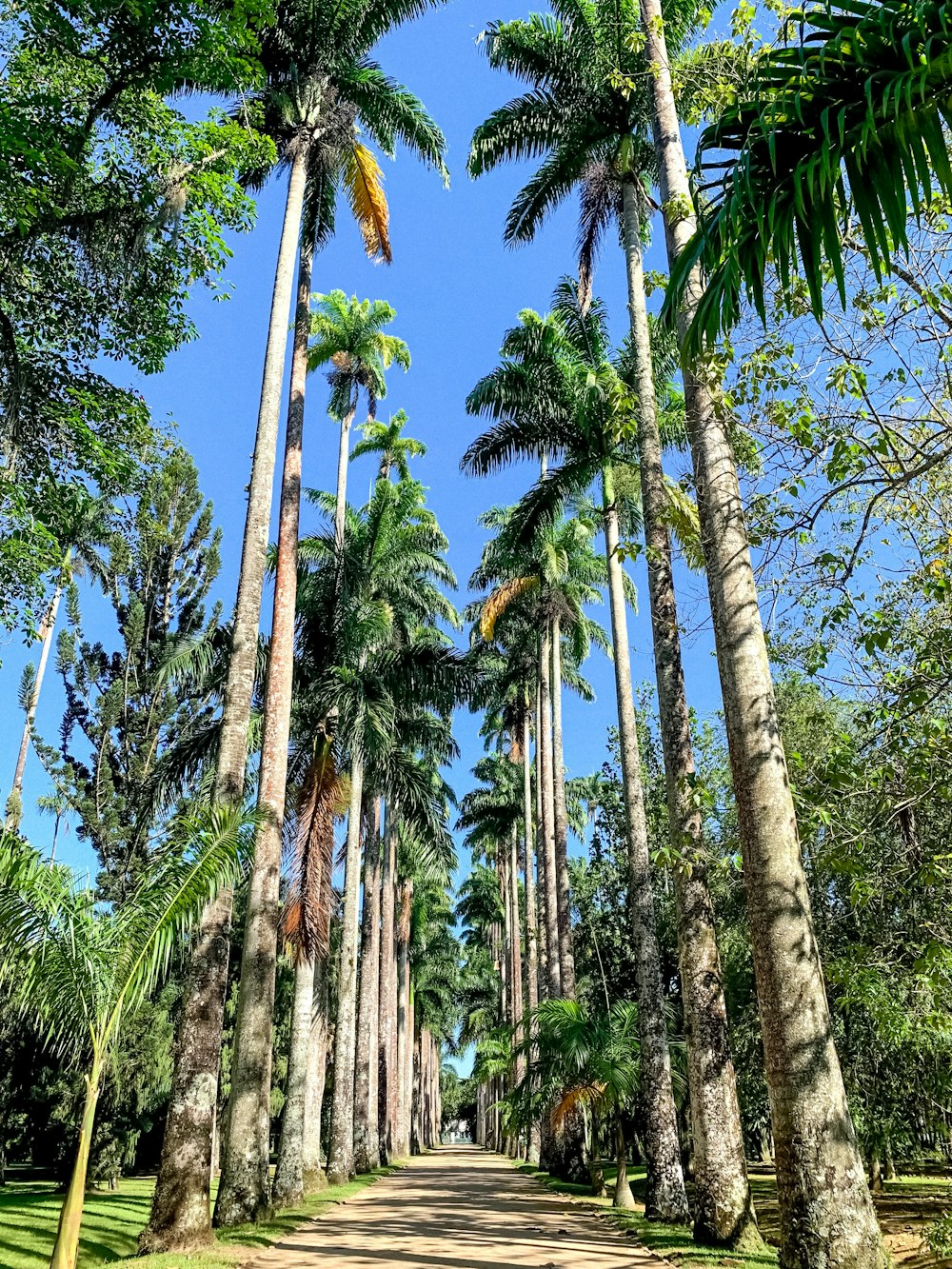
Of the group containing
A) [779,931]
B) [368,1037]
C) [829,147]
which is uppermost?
[829,147]

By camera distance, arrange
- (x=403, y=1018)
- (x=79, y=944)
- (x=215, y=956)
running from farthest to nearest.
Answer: (x=403, y=1018), (x=215, y=956), (x=79, y=944)

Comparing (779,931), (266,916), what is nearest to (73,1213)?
(779,931)

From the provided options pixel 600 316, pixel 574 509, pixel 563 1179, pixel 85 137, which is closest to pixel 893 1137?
pixel 563 1179

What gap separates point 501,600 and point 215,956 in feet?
55.3

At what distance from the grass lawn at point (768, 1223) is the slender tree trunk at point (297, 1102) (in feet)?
15.9

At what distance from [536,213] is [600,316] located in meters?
3.89

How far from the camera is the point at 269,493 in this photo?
11.9 metres

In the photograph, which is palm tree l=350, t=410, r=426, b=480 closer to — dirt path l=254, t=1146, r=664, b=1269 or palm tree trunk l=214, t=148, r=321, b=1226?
palm tree trunk l=214, t=148, r=321, b=1226

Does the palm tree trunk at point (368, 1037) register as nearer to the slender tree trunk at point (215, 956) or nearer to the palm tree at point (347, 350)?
the palm tree at point (347, 350)

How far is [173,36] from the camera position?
32.4 ft

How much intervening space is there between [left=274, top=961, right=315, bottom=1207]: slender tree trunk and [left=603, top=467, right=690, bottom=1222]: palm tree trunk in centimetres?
584

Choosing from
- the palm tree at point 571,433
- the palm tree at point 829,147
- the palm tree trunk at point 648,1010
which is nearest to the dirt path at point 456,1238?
the palm tree trunk at point 648,1010

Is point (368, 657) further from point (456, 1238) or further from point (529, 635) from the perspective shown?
point (456, 1238)

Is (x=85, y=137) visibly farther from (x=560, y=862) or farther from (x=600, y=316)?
(x=560, y=862)
